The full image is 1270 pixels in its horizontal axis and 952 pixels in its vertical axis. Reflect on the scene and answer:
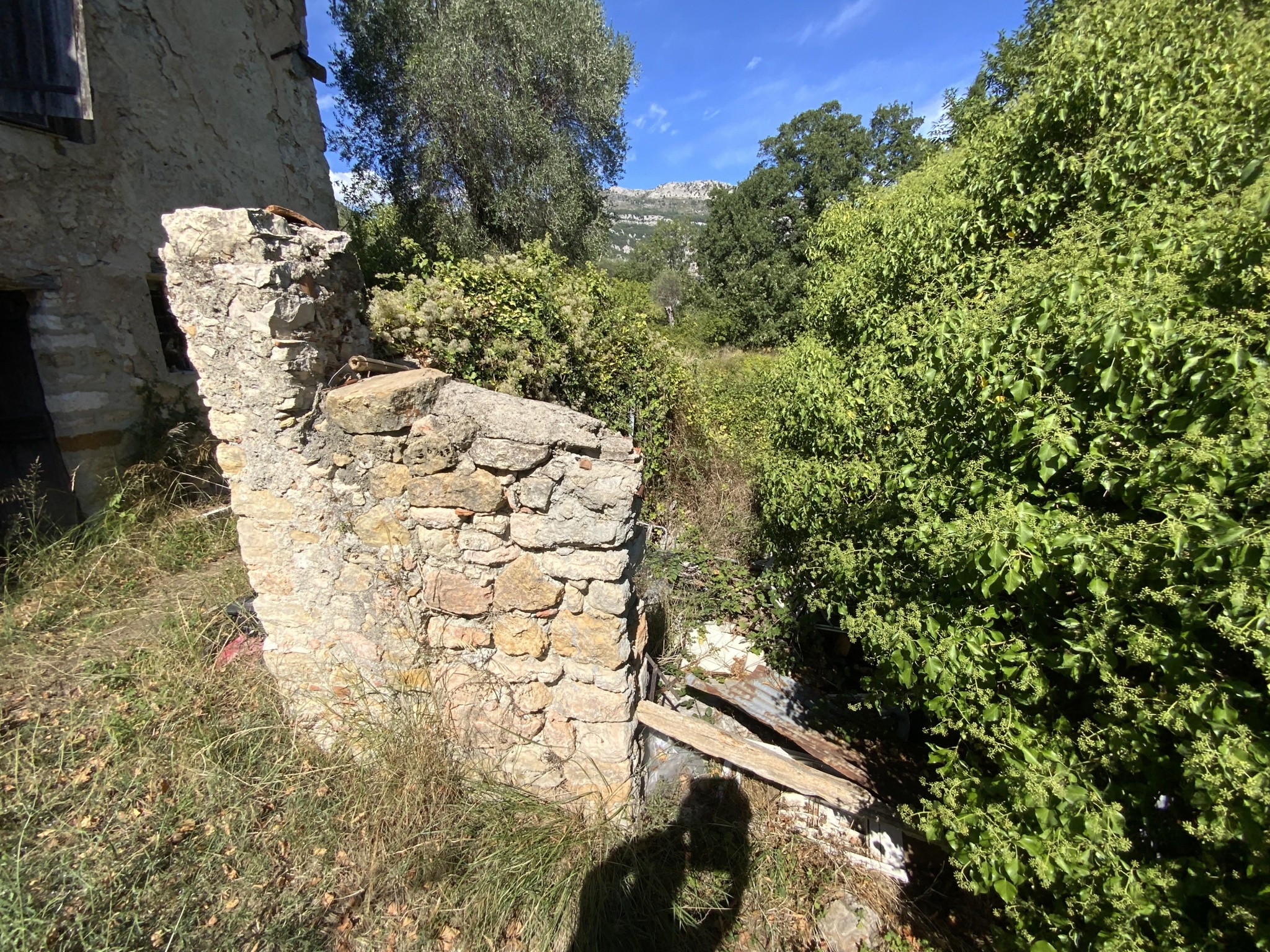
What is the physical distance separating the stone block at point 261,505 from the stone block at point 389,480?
17.0 inches

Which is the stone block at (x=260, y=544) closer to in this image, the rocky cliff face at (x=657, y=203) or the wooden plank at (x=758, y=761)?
the wooden plank at (x=758, y=761)

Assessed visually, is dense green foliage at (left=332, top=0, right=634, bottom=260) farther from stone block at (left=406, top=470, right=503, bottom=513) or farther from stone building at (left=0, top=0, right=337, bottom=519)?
stone block at (left=406, top=470, right=503, bottom=513)

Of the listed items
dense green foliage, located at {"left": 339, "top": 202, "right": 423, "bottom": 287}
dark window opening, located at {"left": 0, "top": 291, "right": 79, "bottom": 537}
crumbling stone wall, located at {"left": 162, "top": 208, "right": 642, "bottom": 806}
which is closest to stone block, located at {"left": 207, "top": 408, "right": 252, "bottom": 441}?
crumbling stone wall, located at {"left": 162, "top": 208, "right": 642, "bottom": 806}

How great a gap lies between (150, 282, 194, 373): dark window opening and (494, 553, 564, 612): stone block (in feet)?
16.0

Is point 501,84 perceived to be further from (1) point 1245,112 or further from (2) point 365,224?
(1) point 1245,112

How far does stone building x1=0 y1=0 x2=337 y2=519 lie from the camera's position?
4086 millimetres

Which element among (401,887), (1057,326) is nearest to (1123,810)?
(1057,326)

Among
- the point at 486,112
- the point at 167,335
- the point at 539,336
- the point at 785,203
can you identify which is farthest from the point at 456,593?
the point at 785,203

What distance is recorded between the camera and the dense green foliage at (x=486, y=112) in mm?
8773

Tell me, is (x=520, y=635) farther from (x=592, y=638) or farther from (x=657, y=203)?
(x=657, y=203)

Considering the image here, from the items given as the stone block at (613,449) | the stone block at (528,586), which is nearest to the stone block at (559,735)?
the stone block at (528,586)

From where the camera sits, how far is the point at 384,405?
2230mm

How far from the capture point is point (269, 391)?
2.29 m

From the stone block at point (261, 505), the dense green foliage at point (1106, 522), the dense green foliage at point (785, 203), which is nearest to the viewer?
the dense green foliage at point (1106, 522)
